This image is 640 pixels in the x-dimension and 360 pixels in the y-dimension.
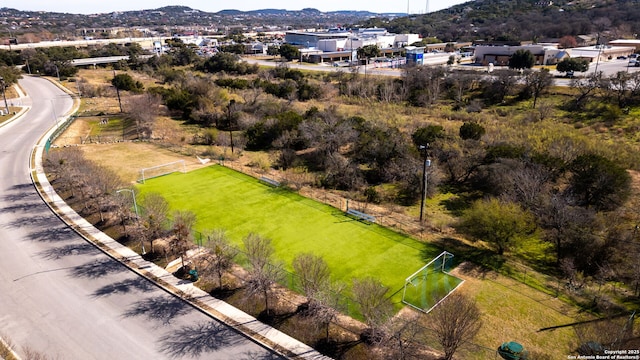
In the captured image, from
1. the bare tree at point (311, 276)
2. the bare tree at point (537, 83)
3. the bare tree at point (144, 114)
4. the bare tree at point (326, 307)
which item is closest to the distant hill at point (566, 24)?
the bare tree at point (537, 83)

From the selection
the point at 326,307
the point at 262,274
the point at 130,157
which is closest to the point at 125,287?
the point at 262,274

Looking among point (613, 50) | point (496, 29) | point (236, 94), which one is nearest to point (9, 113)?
point (236, 94)

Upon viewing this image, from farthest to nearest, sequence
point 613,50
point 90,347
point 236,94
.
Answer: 1. point 613,50
2. point 236,94
3. point 90,347

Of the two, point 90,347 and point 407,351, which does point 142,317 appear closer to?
point 90,347

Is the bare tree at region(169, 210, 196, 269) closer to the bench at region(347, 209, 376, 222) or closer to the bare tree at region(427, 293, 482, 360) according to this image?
the bench at region(347, 209, 376, 222)

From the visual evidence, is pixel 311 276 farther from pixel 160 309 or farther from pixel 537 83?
pixel 537 83

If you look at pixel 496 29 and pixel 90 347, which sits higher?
pixel 496 29

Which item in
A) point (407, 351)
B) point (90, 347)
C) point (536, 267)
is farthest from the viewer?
point (536, 267)

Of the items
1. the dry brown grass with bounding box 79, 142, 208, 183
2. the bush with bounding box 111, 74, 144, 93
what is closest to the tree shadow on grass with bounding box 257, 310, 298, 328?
the dry brown grass with bounding box 79, 142, 208, 183
